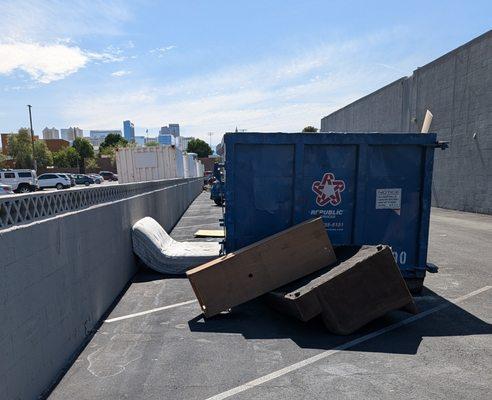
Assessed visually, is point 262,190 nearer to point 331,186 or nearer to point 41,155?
point 331,186

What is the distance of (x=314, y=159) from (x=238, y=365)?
10.7 feet

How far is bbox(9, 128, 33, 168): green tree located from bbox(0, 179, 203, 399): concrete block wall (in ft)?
240

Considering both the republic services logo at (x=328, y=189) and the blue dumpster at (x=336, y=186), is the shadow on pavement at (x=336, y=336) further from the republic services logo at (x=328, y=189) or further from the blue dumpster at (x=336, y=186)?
the republic services logo at (x=328, y=189)

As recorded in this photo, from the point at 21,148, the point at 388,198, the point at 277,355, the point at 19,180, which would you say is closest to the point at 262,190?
the point at 388,198

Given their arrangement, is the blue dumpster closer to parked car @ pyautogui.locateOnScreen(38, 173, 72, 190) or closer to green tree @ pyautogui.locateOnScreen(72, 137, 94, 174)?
parked car @ pyautogui.locateOnScreen(38, 173, 72, 190)

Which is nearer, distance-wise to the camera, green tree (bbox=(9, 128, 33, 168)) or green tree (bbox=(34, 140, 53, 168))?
green tree (bbox=(9, 128, 33, 168))

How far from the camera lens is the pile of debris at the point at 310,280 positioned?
481cm

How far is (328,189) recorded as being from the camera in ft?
20.1

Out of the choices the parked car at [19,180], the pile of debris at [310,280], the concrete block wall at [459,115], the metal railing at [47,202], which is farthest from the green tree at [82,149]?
the pile of debris at [310,280]

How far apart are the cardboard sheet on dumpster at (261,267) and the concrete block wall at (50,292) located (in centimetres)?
139

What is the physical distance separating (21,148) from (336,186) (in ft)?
247

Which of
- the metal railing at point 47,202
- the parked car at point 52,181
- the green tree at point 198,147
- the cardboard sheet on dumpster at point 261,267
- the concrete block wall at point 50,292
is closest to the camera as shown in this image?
the concrete block wall at point 50,292

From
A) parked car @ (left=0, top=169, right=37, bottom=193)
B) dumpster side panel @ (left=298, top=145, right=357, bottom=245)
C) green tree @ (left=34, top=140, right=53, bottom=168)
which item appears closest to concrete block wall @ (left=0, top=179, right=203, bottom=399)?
dumpster side panel @ (left=298, top=145, right=357, bottom=245)

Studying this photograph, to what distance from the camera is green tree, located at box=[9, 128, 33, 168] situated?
68.7 meters
